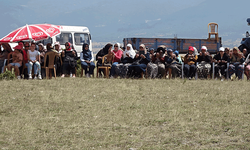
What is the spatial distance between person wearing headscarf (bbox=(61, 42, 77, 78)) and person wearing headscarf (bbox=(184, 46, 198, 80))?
4083 millimetres

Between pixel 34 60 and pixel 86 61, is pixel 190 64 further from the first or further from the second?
pixel 34 60

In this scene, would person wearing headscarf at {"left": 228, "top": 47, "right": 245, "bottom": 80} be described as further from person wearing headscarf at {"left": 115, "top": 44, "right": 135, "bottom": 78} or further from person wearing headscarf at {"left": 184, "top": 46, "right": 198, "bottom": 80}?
person wearing headscarf at {"left": 115, "top": 44, "right": 135, "bottom": 78}

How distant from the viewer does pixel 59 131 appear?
6.30 meters

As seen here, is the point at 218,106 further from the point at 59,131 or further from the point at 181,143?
the point at 59,131

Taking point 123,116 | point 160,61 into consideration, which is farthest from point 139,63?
point 123,116

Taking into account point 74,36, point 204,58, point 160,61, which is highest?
point 74,36

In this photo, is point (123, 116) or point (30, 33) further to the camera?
point (30, 33)

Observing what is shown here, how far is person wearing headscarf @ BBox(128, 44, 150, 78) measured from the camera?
1388cm

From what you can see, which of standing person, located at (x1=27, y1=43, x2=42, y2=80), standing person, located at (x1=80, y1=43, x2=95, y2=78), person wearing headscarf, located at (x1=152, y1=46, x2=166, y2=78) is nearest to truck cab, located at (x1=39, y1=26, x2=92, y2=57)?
standing person, located at (x1=80, y1=43, x2=95, y2=78)

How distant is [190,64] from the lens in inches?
564

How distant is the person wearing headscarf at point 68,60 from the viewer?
14.4m

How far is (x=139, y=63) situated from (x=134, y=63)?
7.8 inches

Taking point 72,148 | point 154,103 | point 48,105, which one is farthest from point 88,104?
point 72,148

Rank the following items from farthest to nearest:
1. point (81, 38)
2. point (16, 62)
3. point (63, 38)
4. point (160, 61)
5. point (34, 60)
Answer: point (81, 38) < point (63, 38) < point (160, 61) < point (34, 60) < point (16, 62)
